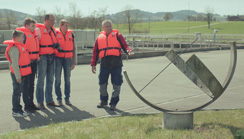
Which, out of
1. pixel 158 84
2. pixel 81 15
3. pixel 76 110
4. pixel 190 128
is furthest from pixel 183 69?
pixel 81 15

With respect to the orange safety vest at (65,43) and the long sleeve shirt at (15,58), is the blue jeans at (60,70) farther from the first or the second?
the long sleeve shirt at (15,58)

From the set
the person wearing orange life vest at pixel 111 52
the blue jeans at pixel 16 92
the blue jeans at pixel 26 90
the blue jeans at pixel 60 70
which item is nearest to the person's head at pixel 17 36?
the blue jeans at pixel 16 92

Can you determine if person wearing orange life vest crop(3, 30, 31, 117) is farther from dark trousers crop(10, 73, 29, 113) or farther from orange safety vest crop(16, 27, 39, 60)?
orange safety vest crop(16, 27, 39, 60)

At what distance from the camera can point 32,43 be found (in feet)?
20.8

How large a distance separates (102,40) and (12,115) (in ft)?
7.63

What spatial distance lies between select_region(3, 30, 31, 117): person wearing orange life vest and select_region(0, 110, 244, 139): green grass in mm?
1180

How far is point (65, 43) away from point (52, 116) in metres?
1.66

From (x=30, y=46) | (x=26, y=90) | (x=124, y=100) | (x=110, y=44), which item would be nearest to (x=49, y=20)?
(x=30, y=46)

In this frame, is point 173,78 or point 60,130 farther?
point 173,78

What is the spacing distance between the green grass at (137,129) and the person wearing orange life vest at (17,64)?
118 cm

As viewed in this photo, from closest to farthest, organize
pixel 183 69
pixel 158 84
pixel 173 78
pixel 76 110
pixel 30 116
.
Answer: pixel 183 69 → pixel 30 116 → pixel 76 110 → pixel 158 84 → pixel 173 78

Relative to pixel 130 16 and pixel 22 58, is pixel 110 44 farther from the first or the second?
pixel 130 16

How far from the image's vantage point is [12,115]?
20.7 ft

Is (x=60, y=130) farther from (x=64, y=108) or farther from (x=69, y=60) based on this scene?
(x=69, y=60)
